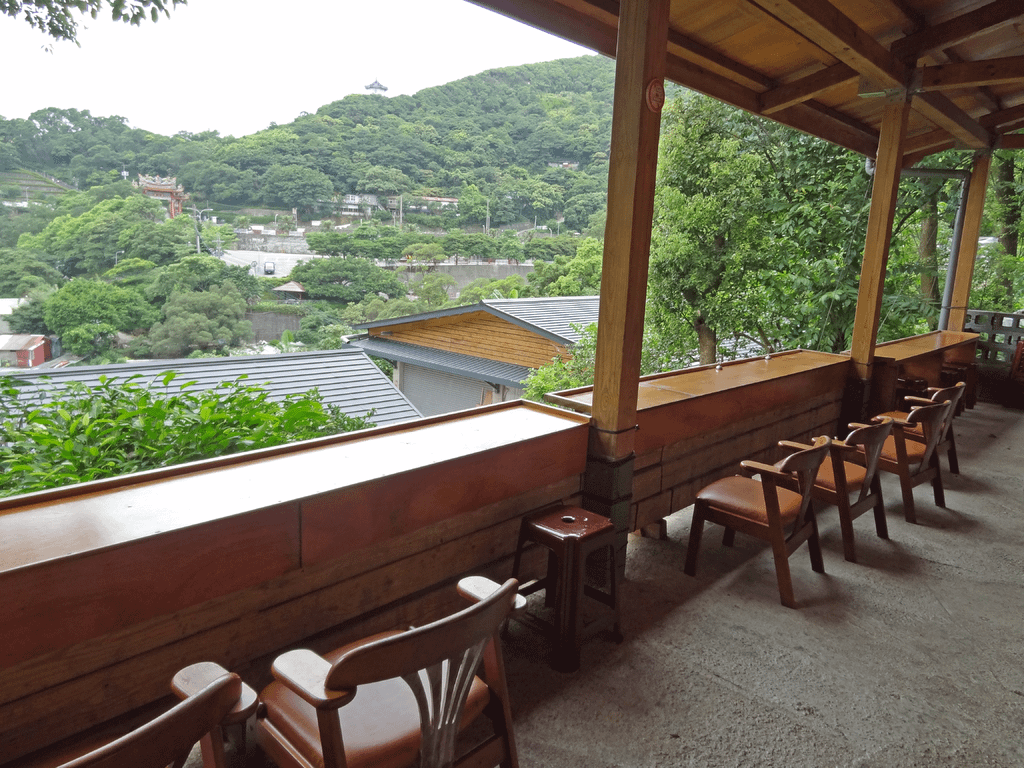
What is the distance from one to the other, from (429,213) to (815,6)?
508 inches

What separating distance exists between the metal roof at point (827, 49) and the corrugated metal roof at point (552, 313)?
6.96 meters

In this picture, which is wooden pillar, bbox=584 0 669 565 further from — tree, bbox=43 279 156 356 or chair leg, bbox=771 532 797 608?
tree, bbox=43 279 156 356

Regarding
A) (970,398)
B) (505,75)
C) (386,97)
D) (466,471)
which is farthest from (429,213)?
(466,471)

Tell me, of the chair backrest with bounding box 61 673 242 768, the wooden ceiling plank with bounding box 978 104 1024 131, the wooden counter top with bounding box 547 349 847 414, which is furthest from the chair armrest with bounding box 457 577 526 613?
the wooden ceiling plank with bounding box 978 104 1024 131

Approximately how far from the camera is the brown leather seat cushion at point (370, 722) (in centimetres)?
124

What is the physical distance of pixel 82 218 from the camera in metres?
5.02

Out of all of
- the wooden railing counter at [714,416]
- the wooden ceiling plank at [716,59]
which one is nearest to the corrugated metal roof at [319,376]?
the wooden railing counter at [714,416]

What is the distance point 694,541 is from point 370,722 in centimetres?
197

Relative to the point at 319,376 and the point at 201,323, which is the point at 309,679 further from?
the point at 201,323

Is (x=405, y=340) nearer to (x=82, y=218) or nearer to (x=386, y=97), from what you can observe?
(x=386, y=97)

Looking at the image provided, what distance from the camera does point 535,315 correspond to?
1244cm

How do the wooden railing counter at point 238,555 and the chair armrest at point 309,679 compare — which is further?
the wooden railing counter at point 238,555

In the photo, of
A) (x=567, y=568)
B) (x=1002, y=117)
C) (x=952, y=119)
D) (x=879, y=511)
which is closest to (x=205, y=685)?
(x=567, y=568)

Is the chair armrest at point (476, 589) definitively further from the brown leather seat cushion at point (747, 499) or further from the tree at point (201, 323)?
the tree at point (201, 323)
